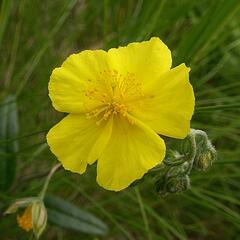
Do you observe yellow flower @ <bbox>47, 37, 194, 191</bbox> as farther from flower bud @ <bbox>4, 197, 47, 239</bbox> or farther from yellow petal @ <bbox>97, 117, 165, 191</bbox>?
flower bud @ <bbox>4, 197, 47, 239</bbox>

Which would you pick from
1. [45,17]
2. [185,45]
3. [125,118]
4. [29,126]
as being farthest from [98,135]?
[45,17]

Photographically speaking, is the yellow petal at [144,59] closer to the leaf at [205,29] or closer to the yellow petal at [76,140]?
the yellow petal at [76,140]

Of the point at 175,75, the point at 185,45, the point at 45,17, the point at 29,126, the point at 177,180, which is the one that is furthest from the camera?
the point at 45,17

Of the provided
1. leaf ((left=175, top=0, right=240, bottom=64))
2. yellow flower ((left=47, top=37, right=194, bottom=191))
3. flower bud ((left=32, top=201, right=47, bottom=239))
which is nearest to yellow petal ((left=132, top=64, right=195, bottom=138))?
yellow flower ((left=47, top=37, right=194, bottom=191))

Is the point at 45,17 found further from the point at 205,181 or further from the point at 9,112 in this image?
the point at 205,181

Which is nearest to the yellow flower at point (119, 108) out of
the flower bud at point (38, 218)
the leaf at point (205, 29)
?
the flower bud at point (38, 218)
